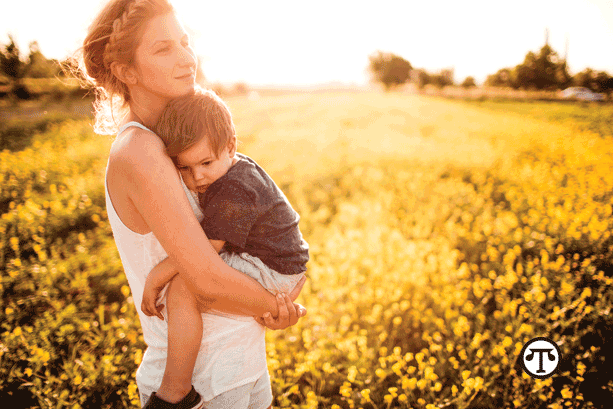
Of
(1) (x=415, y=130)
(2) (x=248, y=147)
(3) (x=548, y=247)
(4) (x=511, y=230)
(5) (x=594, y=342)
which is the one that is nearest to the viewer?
(5) (x=594, y=342)

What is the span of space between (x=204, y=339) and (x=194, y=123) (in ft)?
2.46

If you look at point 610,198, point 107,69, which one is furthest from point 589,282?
point 107,69

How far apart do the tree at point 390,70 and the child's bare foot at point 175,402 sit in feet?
205

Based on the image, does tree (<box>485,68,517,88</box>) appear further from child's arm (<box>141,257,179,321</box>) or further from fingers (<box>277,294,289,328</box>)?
child's arm (<box>141,257,179,321</box>)

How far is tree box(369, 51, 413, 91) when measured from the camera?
5809 cm

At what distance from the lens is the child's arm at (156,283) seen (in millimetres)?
1146

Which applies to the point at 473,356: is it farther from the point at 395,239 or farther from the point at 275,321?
the point at 275,321

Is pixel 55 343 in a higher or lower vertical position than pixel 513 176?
lower

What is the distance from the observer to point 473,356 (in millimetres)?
2602

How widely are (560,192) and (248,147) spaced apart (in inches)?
318

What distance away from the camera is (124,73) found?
1222mm

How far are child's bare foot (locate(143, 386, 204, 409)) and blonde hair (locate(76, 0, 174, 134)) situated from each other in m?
1.06

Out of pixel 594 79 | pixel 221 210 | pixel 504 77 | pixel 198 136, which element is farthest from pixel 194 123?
pixel 594 79

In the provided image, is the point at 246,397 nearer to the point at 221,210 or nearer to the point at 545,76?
the point at 221,210
